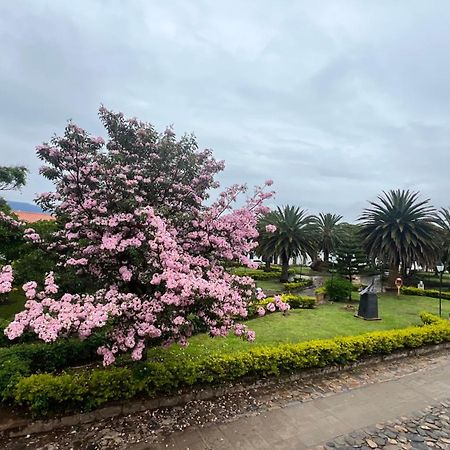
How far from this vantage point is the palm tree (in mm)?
25031

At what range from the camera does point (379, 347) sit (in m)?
8.86

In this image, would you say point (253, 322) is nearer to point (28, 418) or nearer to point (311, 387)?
point (311, 387)

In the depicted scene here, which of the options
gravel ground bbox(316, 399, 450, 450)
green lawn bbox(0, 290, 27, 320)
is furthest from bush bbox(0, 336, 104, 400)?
green lawn bbox(0, 290, 27, 320)

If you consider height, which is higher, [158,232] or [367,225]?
[367,225]

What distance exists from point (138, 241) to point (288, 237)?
68.7 ft

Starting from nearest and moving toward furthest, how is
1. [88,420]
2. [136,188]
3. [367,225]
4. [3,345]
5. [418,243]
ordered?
[88,420]
[136,188]
[3,345]
[418,243]
[367,225]

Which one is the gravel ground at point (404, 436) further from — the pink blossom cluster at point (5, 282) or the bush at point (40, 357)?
the bush at point (40, 357)

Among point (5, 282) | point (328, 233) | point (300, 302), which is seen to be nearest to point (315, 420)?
point (5, 282)

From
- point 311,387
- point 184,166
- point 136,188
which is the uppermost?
point 184,166

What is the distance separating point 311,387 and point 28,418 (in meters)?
5.50

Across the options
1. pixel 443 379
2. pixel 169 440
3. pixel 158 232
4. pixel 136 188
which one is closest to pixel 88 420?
pixel 169 440

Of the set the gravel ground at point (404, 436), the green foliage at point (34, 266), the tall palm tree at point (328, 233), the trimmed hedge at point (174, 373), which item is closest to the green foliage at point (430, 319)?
the trimmed hedge at point (174, 373)

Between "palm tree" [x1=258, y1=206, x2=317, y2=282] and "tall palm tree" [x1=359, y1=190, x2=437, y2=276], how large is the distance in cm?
459

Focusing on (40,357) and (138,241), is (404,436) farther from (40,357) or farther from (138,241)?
(40,357)
